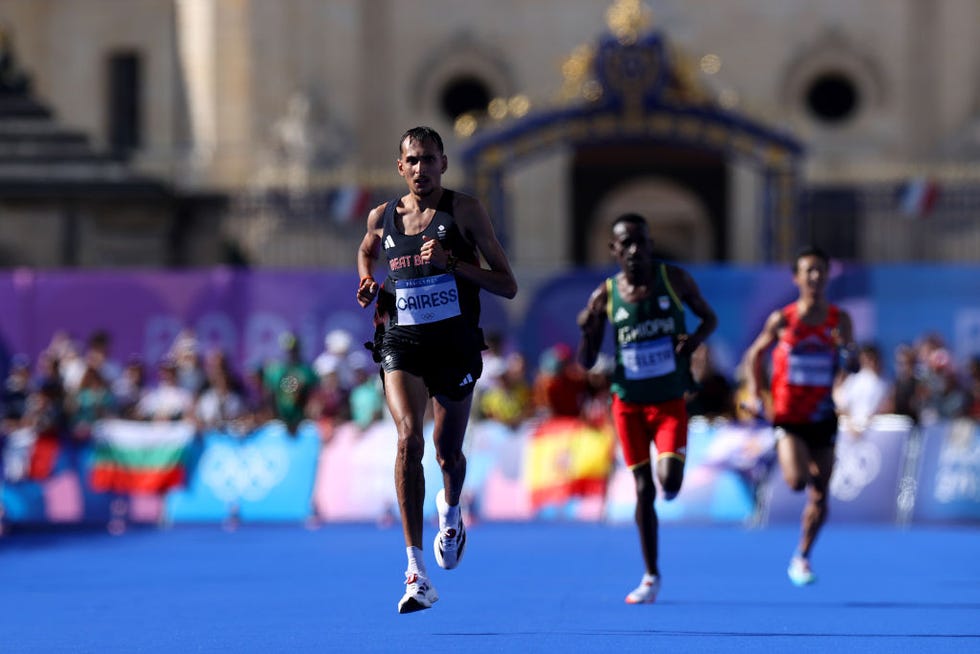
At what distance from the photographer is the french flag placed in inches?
1101

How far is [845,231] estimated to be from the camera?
32062 millimetres

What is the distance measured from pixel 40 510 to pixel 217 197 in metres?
13.6

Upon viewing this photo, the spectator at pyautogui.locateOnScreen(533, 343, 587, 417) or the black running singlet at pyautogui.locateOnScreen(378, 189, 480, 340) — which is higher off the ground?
the black running singlet at pyautogui.locateOnScreen(378, 189, 480, 340)

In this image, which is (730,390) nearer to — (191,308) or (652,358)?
(191,308)

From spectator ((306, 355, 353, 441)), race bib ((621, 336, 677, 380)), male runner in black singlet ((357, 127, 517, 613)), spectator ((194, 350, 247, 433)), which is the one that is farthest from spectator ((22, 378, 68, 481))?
male runner in black singlet ((357, 127, 517, 613))

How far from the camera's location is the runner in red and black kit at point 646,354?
10.4 m

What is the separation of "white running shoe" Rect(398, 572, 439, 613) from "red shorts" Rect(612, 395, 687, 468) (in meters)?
2.36

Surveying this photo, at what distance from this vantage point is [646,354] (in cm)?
1052

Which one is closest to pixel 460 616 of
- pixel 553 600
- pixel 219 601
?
pixel 553 600

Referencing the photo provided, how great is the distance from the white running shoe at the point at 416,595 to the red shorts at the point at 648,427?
236cm

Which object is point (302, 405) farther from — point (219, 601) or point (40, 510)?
point (219, 601)

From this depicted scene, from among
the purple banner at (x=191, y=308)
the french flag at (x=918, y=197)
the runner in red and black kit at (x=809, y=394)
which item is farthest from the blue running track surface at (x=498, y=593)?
the french flag at (x=918, y=197)

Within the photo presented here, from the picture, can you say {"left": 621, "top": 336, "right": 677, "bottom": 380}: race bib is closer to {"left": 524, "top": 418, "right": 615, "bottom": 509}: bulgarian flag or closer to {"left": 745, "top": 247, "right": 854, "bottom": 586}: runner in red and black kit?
{"left": 745, "top": 247, "right": 854, "bottom": 586}: runner in red and black kit

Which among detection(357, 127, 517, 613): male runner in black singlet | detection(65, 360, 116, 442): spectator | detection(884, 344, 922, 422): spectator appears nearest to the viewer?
detection(357, 127, 517, 613): male runner in black singlet
